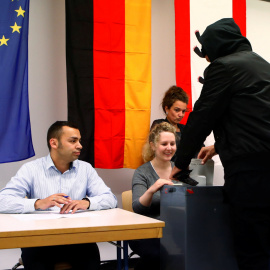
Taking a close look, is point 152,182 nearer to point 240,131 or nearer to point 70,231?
point 240,131

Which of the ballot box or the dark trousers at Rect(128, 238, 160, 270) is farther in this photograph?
the dark trousers at Rect(128, 238, 160, 270)

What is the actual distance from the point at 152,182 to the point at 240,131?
108 cm

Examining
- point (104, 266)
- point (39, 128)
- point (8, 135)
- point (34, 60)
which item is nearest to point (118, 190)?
point (104, 266)

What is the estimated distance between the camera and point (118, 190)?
3928 mm

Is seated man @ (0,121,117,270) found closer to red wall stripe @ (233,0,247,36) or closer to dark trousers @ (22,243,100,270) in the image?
dark trousers @ (22,243,100,270)

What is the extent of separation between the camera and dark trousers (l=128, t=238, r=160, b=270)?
219cm

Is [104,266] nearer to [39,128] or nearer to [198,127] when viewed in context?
[39,128]

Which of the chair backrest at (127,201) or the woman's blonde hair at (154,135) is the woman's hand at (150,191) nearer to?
the chair backrest at (127,201)

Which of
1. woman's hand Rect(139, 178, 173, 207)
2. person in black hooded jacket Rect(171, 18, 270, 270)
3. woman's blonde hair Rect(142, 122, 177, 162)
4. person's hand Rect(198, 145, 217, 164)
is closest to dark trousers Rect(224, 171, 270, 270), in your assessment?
person in black hooded jacket Rect(171, 18, 270, 270)

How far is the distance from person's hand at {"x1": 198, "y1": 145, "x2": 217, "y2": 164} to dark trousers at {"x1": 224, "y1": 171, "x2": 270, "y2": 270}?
13.5 inches

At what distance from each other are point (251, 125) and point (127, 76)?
2.09m

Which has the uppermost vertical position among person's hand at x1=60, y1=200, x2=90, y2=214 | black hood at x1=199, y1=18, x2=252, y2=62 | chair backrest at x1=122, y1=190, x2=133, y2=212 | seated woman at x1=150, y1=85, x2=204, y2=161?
black hood at x1=199, y1=18, x2=252, y2=62

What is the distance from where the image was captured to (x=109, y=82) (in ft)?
11.4

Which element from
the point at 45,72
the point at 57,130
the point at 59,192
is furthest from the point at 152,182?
the point at 45,72
